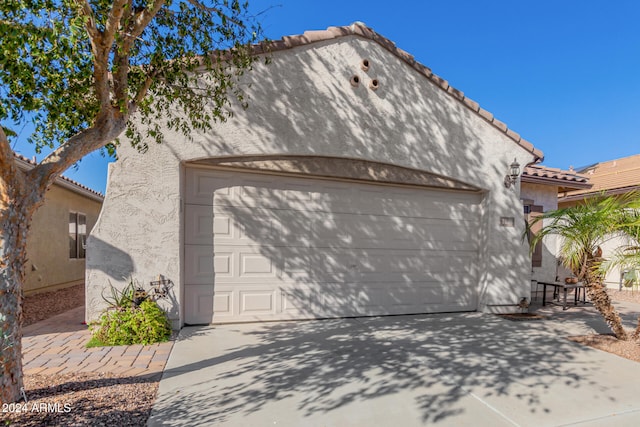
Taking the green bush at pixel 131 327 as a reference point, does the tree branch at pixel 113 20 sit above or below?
above

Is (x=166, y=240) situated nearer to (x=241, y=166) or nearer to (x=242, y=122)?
(x=241, y=166)

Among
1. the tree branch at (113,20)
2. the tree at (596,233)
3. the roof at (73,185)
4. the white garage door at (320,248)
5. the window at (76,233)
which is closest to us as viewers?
the tree branch at (113,20)

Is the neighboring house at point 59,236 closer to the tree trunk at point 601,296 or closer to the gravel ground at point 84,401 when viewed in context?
the gravel ground at point 84,401

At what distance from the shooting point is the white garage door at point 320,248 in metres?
6.07

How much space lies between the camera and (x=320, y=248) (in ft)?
22.1

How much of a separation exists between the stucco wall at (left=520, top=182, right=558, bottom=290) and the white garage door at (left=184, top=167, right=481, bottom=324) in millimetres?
3436

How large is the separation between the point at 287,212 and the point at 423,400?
13.2 feet

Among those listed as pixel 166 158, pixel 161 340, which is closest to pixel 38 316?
pixel 161 340

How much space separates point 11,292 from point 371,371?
378cm

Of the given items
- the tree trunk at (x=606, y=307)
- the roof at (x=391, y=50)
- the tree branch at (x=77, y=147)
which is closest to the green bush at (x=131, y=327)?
the tree branch at (x=77, y=147)

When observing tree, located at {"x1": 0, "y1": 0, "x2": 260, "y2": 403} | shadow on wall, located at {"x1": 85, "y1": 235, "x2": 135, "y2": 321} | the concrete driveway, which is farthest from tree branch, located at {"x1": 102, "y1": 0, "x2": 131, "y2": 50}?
the concrete driveway

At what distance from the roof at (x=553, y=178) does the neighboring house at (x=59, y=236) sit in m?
13.0

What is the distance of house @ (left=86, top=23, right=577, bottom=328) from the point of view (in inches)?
220

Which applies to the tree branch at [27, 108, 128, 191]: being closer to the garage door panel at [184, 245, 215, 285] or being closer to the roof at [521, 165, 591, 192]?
the garage door panel at [184, 245, 215, 285]
